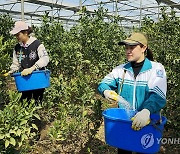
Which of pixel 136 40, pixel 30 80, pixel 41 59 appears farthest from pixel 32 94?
pixel 136 40

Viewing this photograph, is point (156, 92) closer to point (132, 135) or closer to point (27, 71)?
point (132, 135)

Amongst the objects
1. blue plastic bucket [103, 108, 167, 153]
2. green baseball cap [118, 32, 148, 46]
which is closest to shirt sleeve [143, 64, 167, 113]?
blue plastic bucket [103, 108, 167, 153]

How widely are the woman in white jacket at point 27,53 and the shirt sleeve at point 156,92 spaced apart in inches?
58.8

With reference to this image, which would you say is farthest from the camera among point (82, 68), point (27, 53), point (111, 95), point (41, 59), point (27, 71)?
point (82, 68)

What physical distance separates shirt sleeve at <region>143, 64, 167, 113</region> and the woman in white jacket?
1494mm

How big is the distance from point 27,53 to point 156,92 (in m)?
1.81

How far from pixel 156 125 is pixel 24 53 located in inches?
76.2

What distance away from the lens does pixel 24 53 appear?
11.0ft

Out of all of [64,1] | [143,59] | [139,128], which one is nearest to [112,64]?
[143,59]

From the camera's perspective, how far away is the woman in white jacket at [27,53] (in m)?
3.17

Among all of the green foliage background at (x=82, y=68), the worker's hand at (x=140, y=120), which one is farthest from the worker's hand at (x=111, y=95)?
the green foliage background at (x=82, y=68)

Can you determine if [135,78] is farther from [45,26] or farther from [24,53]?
[45,26]

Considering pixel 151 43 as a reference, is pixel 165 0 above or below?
above

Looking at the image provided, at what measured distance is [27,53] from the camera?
3328 millimetres
